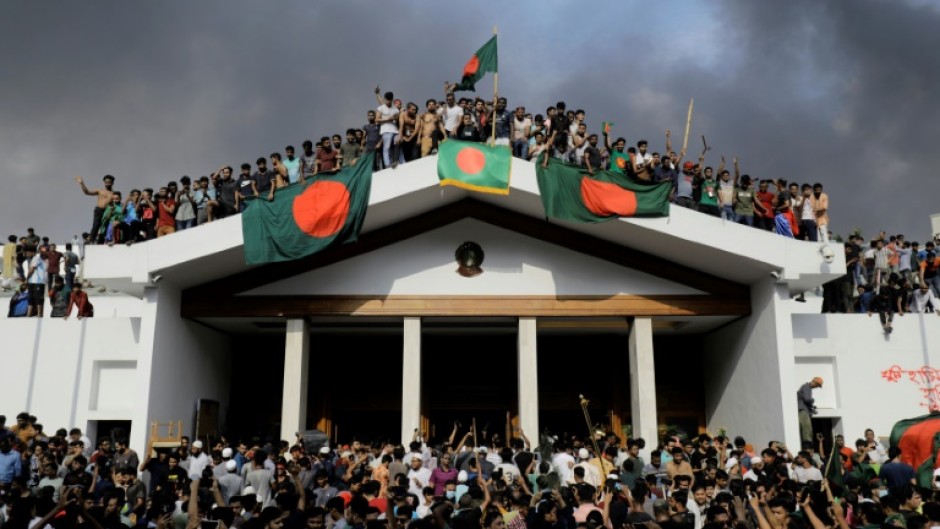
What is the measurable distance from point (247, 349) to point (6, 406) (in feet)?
16.7

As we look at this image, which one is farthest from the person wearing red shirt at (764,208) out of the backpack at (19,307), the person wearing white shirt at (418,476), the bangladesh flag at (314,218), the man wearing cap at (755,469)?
the backpack at (19,307)

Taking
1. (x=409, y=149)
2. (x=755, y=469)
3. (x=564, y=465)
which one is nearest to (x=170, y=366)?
(x=409, y=149)

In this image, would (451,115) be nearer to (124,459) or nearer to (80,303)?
(80,303)

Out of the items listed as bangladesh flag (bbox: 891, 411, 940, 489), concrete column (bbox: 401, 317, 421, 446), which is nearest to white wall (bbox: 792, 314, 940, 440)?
bangladesh flag (bbox: 891, 411, 940, 489)

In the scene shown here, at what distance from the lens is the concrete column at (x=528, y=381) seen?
47.8 ft

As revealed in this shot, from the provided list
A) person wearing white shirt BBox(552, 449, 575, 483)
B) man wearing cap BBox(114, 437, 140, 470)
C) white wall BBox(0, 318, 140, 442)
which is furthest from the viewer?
→ white wall BBox(0, 318, 140, 442)

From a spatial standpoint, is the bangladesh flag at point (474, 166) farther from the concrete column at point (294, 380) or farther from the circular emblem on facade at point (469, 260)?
the concrete column at point (294, 380)

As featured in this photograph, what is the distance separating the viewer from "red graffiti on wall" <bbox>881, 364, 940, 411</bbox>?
15.4 meters

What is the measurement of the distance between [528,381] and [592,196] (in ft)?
11.7

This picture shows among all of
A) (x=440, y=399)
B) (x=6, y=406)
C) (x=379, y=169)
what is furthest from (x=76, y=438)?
(x=440, y=399)

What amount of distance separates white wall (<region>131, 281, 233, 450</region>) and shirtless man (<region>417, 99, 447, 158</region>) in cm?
535

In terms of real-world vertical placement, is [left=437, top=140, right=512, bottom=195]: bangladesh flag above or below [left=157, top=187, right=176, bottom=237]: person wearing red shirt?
above

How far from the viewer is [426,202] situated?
15102mm

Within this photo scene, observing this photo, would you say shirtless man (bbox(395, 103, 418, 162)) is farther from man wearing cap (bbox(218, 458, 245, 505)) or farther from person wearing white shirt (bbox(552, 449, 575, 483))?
man wearing cap (bbox(218, 458, 245, 505))
